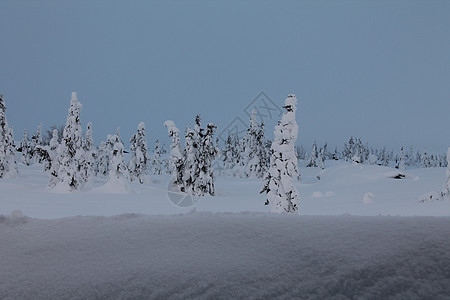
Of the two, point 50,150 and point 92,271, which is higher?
point 50,150

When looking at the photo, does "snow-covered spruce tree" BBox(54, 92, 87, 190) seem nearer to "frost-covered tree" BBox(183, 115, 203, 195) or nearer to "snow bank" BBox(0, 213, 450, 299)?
"frost-covered tree" BBox(183, 115, 203, 195)

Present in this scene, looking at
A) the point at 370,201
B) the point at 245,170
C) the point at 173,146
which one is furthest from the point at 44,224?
the point at 245,170

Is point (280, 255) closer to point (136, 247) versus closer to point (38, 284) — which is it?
point (136, 247)

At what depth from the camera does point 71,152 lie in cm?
2895

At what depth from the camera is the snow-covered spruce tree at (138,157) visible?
155 feet

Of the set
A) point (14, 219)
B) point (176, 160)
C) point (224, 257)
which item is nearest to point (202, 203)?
point (176, 160)

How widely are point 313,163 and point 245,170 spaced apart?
50.6 m

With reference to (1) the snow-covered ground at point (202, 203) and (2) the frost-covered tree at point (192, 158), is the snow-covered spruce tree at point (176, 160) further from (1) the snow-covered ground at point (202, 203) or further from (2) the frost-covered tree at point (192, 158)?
(1) the snow-covered ground at point (202, 203)

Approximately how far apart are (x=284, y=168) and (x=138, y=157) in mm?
36347

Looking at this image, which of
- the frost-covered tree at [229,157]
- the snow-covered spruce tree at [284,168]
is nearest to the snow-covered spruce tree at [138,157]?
the frost-covered tree at [229,157]

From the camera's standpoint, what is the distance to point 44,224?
2.94 meters

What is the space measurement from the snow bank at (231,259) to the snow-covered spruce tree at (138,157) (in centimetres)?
4533

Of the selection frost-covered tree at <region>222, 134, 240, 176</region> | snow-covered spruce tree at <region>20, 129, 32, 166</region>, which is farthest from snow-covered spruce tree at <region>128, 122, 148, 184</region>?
snow-covered spruce tree at <region>20, 129, 32, 166</region>

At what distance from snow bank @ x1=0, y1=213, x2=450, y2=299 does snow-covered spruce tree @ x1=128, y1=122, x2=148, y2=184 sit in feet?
149
